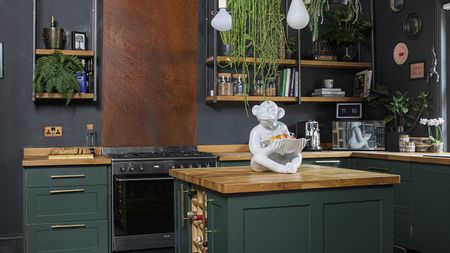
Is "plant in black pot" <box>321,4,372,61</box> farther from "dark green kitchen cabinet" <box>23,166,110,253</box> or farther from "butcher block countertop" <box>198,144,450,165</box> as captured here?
"dark green kitchen cabinet" <box>23,166,110,253</box>

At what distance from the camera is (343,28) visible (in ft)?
17.7

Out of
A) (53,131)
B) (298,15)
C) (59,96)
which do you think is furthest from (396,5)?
(53,131)

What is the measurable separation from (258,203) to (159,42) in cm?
287

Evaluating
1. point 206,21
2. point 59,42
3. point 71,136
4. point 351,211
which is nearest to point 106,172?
point 71,136

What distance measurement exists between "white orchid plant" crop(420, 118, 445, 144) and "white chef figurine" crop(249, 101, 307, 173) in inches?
82.2

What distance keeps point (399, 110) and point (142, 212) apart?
257cm

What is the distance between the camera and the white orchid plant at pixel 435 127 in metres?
4.56

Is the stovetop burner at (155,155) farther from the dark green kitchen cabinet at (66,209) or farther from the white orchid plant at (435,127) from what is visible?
the white orchid plant at (435,127)

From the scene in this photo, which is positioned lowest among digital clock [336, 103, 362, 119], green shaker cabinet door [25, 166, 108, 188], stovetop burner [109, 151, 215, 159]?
green shaker cabinet door [25, 166, 108, 188]

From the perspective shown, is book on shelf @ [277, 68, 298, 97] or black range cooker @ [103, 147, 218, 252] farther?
book on shelf @ [277, 68, 298, 97]

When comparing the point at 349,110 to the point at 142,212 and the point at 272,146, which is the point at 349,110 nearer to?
the point at 142,212

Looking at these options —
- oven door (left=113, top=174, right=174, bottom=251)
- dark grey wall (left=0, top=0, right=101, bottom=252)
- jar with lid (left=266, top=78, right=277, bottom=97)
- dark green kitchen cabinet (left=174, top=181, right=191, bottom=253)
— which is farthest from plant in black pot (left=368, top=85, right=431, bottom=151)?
dark grey wall (left=0, top=0, right=101, bottom=252)

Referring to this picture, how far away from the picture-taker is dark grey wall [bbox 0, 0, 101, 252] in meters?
4.62

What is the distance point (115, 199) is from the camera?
428 centimetres
